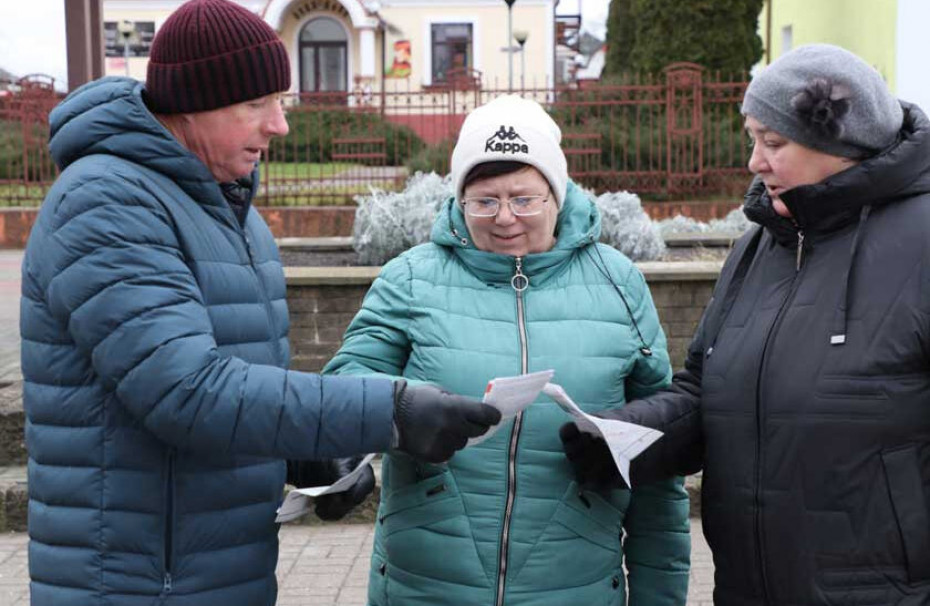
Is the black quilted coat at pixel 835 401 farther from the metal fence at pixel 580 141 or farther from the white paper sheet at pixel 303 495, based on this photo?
the metal fence at pixel 580 141

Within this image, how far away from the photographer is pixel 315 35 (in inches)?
1475

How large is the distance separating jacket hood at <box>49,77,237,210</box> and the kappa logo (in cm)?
68

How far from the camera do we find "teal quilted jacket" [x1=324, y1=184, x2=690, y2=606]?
2539 mm

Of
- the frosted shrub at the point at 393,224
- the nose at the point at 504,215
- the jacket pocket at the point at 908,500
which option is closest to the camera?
the jacket pocket at the point at 908,500

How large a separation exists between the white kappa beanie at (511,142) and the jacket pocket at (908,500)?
927mm

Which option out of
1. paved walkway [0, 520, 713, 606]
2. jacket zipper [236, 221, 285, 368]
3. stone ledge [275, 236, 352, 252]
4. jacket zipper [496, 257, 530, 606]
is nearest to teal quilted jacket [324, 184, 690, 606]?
jacket zipper [496, 257, 530, 606]

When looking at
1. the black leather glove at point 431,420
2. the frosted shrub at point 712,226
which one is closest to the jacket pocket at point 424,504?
the black leather glove at point 431,420

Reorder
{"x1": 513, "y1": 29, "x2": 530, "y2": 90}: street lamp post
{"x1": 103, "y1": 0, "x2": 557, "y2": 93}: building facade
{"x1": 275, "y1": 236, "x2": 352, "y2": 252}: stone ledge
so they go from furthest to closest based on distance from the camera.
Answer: {"x1": 103, "y1": 0, "x2": 557, "y2": 93}: building facade < {"x1": 513, "y1": 29, "x2": 530, "y2": 90}: street lamp post < {"x1": 275, "y1": 236, "x2": 352, "y2": 252}: stone ledge

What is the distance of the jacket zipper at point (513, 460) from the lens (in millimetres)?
2529

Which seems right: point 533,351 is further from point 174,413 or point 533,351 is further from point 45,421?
point 45,421

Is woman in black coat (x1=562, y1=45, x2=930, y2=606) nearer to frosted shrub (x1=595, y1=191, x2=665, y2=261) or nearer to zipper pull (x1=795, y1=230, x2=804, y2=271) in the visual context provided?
zipper pull (x1=795, y1=230, x2=804, y2=271)

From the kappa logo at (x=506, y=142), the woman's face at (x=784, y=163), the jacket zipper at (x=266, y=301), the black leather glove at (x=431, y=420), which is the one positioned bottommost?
the black leather glove at (x=431, y=420)

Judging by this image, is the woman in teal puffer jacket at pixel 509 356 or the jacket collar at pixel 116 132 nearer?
the jacket collar at pixel 116 132

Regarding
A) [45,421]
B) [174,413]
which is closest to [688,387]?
[174,413]
